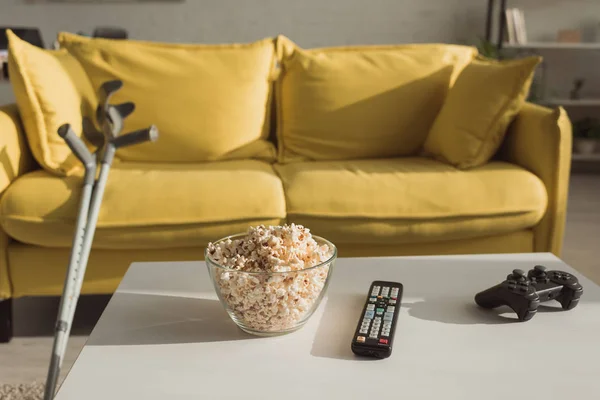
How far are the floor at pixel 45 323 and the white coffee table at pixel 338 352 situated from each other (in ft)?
2.16

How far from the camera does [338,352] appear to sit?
37.2 inches

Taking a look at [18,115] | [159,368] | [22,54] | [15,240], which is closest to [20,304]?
[15,240]

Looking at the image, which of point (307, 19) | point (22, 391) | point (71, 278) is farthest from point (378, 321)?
point (307, 19)

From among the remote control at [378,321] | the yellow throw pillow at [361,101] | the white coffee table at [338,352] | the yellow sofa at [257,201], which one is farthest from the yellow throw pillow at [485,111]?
the remote control at [378,321]

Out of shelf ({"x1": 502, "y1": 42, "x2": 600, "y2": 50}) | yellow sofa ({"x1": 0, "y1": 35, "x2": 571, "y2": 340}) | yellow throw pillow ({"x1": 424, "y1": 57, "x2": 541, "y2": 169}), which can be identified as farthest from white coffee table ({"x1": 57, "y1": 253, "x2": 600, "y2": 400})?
shelf ({"x1": 502, "y1": 42, "x2": 600, "y2": 50})

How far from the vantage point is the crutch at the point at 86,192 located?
1.23 metres

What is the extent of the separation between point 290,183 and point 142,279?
769mm

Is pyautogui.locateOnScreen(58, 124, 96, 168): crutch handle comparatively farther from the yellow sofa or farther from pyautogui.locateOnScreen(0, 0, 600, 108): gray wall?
pyautogui.locateOnScreen(0, 0, 600, 108): gray wall

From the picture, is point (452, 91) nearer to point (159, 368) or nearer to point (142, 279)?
point (142, 279)

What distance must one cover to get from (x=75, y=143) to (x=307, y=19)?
274 cm

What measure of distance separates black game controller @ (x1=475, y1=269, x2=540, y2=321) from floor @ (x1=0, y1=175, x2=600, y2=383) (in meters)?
1.13

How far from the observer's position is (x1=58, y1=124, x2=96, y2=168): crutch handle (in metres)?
1.48

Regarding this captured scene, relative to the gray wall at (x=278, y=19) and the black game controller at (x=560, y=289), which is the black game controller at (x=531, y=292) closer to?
the black game controller at (x=560, y=289)

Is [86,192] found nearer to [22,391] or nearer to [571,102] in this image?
[22,391]
